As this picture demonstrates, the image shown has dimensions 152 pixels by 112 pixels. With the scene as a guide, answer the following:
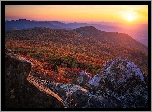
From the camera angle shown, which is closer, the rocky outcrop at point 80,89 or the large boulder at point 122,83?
the rocky outcrop at point 80,89

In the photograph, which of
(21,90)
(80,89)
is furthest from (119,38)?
(21,90)

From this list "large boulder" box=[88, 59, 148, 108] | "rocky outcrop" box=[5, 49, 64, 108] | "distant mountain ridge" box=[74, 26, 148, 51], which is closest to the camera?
"rocky outcrop" box=[5, 49, 64, 108]

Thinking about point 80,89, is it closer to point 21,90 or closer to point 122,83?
point 122,83

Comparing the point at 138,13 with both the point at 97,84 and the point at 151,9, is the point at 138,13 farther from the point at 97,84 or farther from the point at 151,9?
the point at 97,84

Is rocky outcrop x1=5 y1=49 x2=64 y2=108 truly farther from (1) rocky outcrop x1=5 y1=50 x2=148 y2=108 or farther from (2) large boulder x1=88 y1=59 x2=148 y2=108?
(2) large boulder x1=88 y1=59 x2=148 y2=108

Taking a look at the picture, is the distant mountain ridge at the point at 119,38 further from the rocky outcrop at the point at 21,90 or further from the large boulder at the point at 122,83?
the rocky outcrop at the point at 21,90

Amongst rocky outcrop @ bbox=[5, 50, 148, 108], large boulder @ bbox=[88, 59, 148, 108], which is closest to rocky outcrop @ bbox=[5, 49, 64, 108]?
rocky outcrop @ bbox=[5, 50, 148, 108]

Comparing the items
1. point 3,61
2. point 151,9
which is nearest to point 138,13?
point 151,9

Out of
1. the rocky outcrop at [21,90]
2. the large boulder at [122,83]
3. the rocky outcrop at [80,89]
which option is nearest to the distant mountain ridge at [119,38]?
the large boulder at [122,83]
